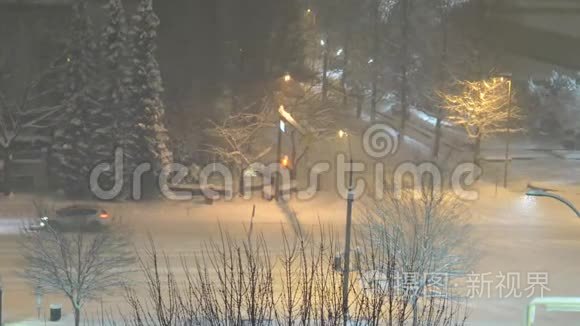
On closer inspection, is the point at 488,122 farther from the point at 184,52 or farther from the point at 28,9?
the point at 28,9

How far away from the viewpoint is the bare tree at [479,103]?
30312 millimetres

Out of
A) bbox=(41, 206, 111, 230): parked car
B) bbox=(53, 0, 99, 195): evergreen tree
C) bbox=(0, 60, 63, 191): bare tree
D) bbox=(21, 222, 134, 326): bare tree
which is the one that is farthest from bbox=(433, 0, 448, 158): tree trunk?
bbox=(21, 222, 134, 326): bare tree

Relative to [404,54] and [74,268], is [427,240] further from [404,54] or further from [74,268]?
[404,54]

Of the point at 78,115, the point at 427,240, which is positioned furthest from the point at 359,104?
the point at 427,240

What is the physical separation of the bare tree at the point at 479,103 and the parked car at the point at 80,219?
16.2 m

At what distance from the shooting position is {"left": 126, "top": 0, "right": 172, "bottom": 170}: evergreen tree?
26312mm

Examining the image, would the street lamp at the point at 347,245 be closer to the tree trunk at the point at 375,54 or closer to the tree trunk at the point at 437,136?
the tree trunk at the point at 375,54

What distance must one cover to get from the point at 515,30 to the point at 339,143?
33.2 ft

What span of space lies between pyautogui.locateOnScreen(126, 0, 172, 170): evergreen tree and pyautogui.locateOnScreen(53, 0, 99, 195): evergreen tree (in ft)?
5.60

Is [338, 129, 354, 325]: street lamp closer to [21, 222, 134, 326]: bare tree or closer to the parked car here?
[21, 222, 134, 326]: bare tree

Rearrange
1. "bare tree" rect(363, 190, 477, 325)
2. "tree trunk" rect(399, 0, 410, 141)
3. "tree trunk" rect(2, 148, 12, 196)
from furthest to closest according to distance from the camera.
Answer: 1. "tree trunk" rect(399, 0, 410, 141)
2. "tree trunk" rect(2, 148, 12, 196)
3. "bare tree" rect(363, 190, 477, 325)

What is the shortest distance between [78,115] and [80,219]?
7415 mm

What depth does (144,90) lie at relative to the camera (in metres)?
26.3

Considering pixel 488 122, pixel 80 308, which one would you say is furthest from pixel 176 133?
pixel 80 308
